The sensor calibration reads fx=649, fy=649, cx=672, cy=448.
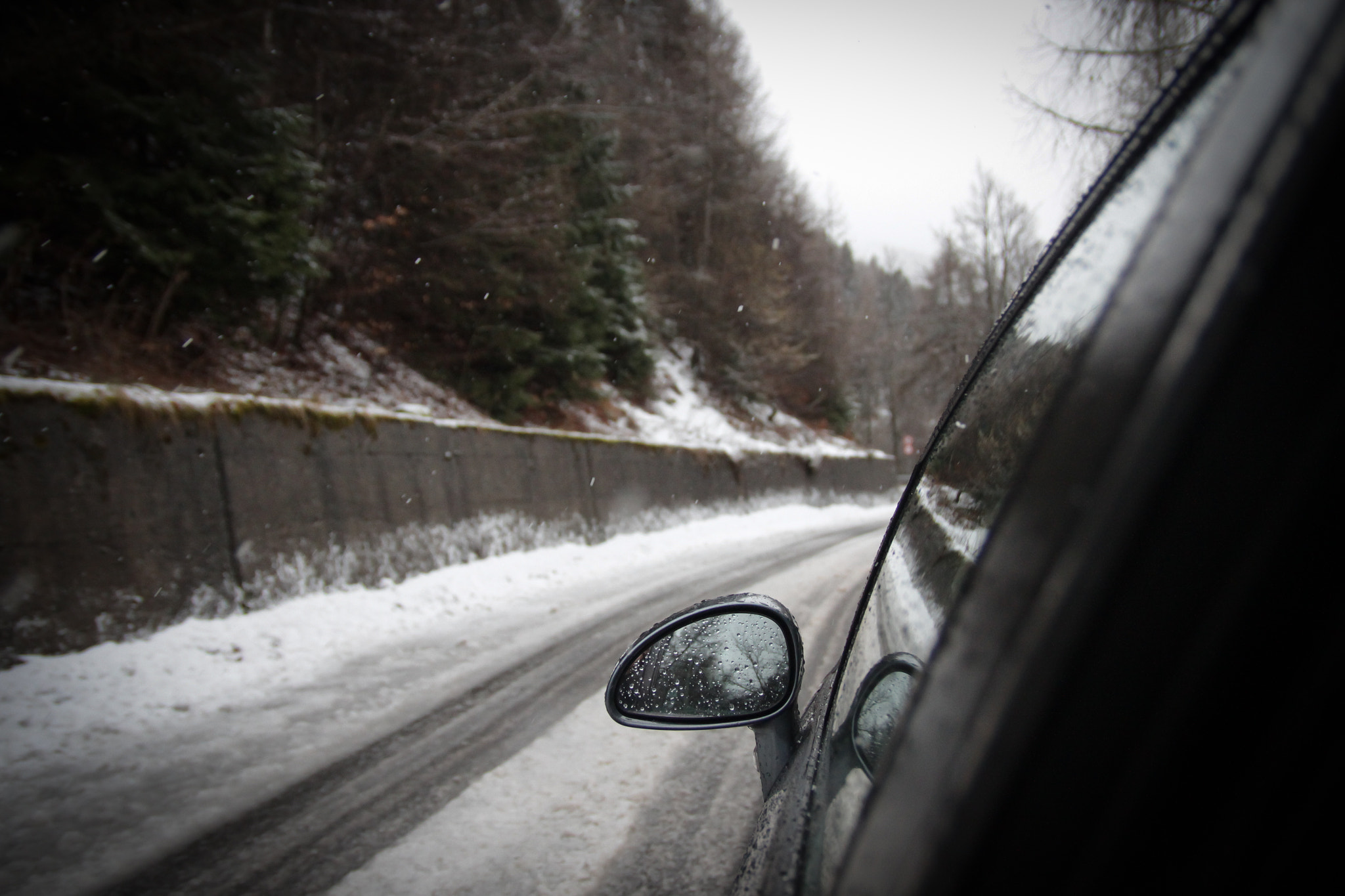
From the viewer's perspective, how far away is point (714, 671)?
5.17 ft

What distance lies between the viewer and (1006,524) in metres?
0.56

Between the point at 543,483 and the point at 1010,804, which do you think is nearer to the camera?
the point at 1010,804

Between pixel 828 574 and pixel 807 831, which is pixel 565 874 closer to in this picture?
pixel 807 831

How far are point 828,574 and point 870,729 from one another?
23.4 ft

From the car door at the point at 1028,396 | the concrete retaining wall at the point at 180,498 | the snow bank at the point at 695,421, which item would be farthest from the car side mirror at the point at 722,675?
the snow bank at the point at 695,421

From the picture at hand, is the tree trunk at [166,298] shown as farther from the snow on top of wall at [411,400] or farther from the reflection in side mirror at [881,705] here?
the reflection in side mirror at [881,705]

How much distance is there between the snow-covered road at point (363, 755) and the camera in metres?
2.32

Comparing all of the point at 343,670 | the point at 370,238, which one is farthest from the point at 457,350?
the point at 343,670

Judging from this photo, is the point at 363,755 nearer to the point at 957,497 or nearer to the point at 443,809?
the point at 443,809

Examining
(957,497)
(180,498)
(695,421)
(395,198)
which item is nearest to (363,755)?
(180,498)

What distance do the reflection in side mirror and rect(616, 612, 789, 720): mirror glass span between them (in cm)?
37

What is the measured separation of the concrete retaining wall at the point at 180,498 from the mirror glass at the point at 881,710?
16.6 ft

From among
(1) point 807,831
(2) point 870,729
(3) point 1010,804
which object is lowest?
(1) point 807,831

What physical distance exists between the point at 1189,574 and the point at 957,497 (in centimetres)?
72
